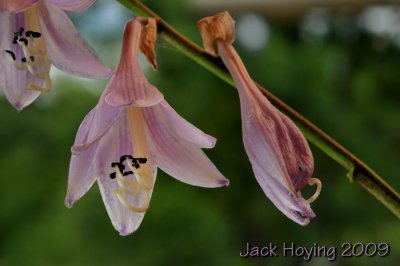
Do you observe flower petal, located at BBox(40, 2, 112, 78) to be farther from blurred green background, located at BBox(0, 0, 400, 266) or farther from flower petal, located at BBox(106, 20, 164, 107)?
blurred green background, located at BBox(0, 0, 400, 266)

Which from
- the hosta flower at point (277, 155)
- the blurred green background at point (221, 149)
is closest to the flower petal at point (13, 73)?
the hosta flower at point (277, 155)

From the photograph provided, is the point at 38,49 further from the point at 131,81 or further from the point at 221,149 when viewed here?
the point at 221,149

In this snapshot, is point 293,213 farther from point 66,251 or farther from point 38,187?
point 38,187

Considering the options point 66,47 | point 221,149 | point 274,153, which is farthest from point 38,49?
point 221,149

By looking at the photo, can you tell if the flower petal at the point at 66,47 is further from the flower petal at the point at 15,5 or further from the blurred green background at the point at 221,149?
the blurred green background at the point at 221,149

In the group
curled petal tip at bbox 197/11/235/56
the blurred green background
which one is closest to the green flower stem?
curled petal tip at bbox 197/11/235/56

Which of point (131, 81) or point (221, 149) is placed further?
point (221, 149)

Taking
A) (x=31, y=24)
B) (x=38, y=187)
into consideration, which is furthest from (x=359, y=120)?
(x=31, y=24)
